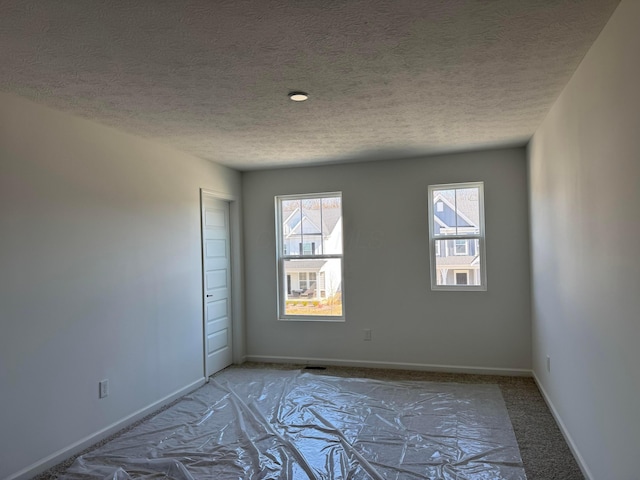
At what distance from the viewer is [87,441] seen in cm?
305

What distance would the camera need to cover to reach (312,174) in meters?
5.12

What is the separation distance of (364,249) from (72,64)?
11.3 ft

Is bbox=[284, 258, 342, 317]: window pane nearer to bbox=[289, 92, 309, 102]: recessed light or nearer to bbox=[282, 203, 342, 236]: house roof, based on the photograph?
bbox=[282, 203, 342, 236]: house roof

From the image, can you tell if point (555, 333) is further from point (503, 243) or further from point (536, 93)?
point (536, 93)

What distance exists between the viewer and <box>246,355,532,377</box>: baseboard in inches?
176

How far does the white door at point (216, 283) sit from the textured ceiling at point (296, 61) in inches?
57.1

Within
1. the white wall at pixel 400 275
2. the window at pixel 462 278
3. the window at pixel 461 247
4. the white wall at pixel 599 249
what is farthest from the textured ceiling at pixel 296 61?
the window at pixel 462 278

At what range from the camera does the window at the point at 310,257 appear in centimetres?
511

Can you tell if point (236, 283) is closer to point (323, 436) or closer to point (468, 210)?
point (323, 436)

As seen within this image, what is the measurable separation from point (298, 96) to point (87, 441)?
284 centimetres

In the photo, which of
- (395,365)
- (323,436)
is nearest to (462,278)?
(395,365)

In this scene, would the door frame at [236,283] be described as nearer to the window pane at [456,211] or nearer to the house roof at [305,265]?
the house roof at [305,265]

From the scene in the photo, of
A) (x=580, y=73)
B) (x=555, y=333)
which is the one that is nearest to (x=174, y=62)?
(x=580, y=73)

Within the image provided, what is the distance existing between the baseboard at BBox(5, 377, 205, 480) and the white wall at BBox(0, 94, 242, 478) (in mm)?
21
